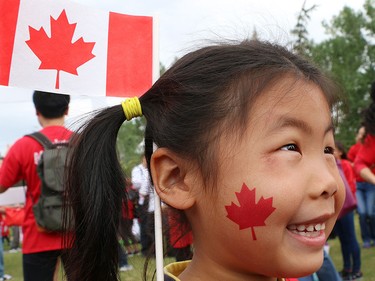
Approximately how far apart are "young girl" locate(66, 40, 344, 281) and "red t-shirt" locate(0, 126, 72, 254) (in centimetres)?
202

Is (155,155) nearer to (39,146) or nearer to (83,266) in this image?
(83,266)

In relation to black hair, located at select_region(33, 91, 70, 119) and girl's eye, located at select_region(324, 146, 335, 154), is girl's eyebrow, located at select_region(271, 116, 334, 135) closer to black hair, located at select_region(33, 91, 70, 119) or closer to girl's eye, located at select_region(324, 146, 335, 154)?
girl's eye, located at select_region(324, 146, 335, 154)

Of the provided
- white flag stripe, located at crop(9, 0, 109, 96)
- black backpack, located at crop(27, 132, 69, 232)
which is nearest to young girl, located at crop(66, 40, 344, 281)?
white flag stripe, located at crop(9, 0, 109, 96)

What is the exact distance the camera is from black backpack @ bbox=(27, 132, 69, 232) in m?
3.72

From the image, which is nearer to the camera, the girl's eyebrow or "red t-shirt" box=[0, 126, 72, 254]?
the girl's eyebrow

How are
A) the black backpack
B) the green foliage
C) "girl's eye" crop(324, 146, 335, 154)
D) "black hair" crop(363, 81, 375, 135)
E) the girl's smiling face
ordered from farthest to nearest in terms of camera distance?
1. the green foliage
2. "black hair" crop(363, 81, 375, 135)
3. the black backpack
4. "girl's eye" crop(324, 146, 335, 154)
5. the girl's smiling face

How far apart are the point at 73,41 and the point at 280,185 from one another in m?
0.84

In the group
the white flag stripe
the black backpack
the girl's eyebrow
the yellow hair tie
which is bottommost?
the black backpack

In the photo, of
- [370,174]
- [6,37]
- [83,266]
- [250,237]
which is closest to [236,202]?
[250,237]

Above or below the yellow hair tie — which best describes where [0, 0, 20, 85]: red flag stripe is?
above

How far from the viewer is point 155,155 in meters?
1.79

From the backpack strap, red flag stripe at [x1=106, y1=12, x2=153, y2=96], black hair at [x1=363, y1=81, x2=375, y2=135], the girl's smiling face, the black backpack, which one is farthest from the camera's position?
black hair at [x1=363, y1=81, x2=375, y2=135]

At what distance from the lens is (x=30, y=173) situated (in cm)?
394

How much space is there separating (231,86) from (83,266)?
2.39ft
